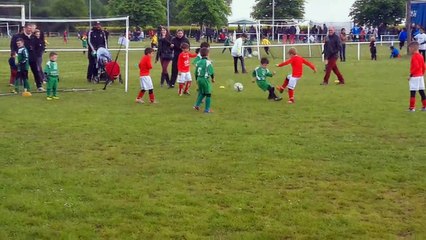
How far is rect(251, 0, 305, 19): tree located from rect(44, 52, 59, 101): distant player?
60.2 metres

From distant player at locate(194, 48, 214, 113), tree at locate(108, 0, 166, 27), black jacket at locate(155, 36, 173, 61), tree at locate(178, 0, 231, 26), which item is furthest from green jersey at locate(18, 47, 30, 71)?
tree at locate(178, 0, 231, 26)

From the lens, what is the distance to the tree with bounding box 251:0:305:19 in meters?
73.7

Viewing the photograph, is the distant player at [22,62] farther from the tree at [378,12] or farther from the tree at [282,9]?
the tree at [282,9]

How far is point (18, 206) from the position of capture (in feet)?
22.4

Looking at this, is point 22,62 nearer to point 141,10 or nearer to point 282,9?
point 141,10

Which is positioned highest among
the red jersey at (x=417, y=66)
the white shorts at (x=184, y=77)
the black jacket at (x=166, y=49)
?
the black jacket at (x=166, y=49)

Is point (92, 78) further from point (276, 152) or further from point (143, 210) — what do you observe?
point (143, 210)

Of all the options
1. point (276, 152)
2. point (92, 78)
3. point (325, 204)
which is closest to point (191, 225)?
point (325, 204)

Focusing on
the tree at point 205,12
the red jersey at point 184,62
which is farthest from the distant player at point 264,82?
the tree at point 205,12

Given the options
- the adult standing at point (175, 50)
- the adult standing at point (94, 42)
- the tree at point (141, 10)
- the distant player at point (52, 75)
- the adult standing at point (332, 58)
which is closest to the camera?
the distant player at point (52, 75)

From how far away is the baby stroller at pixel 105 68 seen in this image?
19.9m

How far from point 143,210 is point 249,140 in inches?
164

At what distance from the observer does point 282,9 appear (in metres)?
73.8

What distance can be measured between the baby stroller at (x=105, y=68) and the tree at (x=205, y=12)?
145 ft
